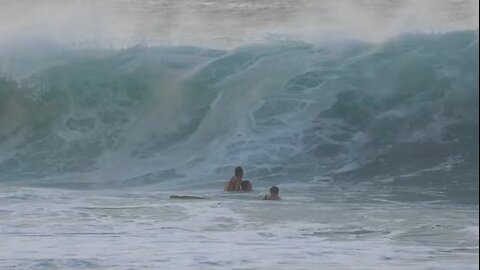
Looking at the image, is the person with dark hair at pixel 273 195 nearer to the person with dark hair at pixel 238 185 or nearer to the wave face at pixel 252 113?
the person with dark hair at pixel 238 185

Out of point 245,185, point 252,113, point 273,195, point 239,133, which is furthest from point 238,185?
point 252,113

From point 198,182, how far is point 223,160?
3.42 feet

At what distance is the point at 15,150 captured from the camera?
17.3 m

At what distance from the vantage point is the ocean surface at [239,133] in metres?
9.94

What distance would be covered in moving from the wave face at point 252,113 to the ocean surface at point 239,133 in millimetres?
32

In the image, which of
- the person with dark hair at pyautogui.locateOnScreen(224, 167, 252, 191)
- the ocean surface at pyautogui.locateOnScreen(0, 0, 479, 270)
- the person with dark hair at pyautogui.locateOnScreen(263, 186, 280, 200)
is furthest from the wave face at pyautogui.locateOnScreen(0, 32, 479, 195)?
the person with dark hair at pyautogui.locateOnScreen(263, 186, 280, 200)

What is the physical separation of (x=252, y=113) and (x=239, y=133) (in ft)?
1.96

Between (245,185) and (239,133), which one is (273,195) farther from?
(239,133)

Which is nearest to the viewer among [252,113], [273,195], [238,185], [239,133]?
[273,195]

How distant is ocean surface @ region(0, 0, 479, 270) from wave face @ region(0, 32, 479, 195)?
3 centimetres

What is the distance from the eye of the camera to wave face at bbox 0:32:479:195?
15.6 metres

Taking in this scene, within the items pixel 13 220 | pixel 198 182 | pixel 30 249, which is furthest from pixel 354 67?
pixel 30 249

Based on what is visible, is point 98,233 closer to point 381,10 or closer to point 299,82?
point 299,82

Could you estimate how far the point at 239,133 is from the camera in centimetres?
1670
